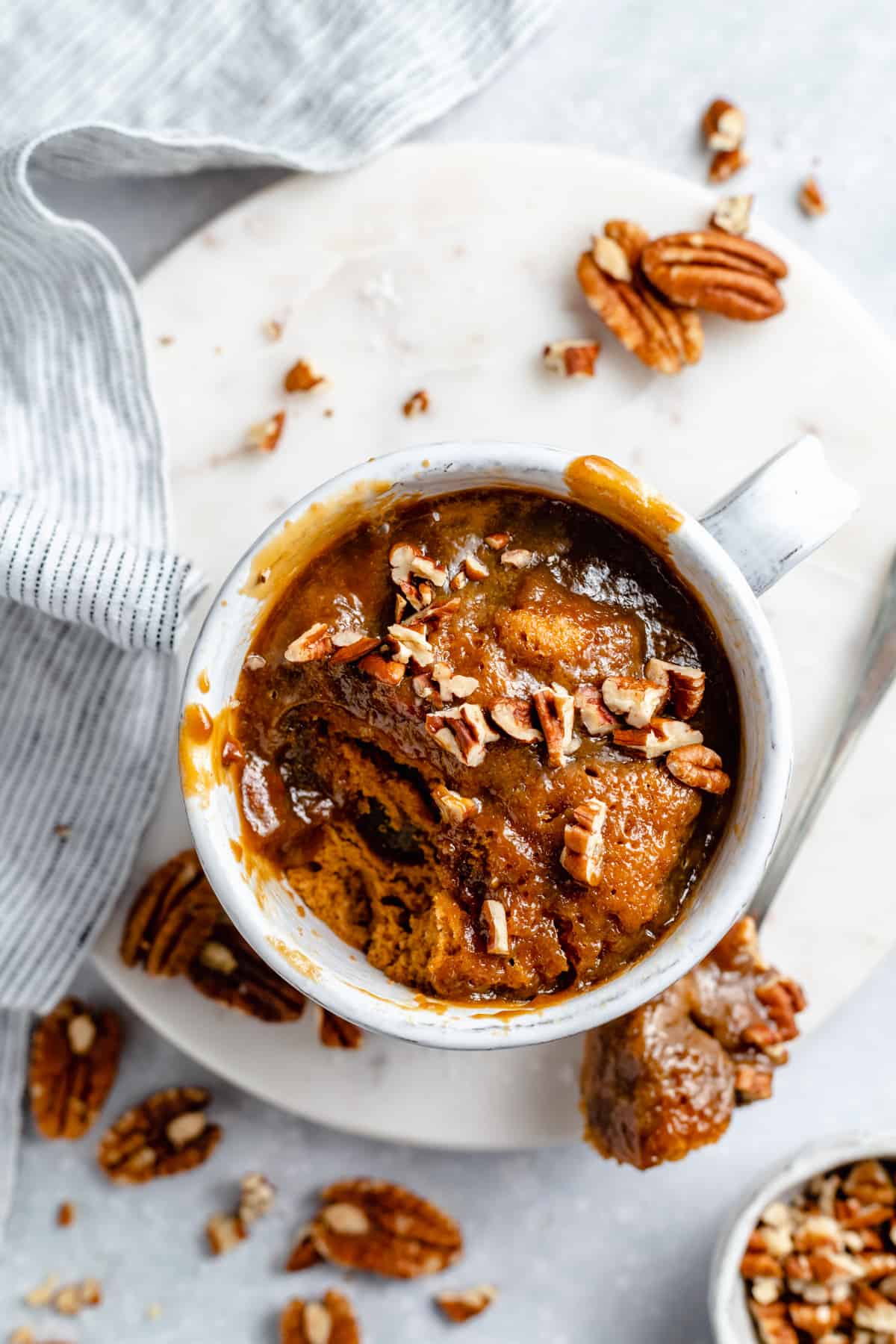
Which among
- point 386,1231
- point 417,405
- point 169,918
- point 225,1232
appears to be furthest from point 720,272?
point 225,1232

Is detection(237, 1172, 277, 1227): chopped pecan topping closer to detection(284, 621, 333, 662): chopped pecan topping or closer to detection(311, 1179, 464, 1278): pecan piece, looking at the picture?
detection(311, 1179, 464, 1278): pecan piece

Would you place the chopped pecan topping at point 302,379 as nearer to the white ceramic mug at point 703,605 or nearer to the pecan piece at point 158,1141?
the white ceramic mug at point 703,605

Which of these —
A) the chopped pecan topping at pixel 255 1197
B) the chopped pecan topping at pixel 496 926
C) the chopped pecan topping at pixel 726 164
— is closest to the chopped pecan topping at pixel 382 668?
the chopped pecan topping at pixel 496 926

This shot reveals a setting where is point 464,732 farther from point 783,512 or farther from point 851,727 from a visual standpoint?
point 851,727

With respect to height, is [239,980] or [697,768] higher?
[697,768]

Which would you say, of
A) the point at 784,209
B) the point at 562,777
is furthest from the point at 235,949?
the point at 784,209

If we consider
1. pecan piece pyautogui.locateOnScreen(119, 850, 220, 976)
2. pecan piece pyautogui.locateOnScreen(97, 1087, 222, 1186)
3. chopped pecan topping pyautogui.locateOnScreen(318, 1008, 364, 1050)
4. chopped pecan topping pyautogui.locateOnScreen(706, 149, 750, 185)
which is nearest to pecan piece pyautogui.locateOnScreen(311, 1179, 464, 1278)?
pecan piece pyautogui.locateOnScreen(97, 1087, 222, 1186)

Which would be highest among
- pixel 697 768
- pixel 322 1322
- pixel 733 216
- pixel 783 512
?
pixel 733 216
